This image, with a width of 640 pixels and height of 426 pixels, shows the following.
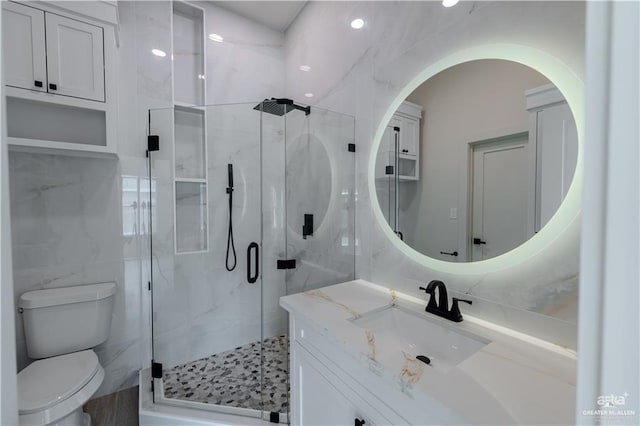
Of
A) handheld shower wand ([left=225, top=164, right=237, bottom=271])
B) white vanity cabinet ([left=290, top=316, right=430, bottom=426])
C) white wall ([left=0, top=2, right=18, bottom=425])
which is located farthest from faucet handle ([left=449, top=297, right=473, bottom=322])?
handheld shower wand ([left=225, top=164, right=237, bottom=271])

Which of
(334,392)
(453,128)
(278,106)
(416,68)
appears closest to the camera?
(334,392)

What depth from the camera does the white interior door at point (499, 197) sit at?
3.48 ft

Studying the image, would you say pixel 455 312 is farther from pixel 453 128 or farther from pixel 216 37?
pixel 216 37

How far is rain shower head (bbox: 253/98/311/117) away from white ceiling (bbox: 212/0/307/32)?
0.86m

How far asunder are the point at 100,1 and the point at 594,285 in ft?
7.97

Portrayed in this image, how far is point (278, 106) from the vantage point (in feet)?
6.96

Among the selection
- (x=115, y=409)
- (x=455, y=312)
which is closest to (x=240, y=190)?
(x=115, y=409)

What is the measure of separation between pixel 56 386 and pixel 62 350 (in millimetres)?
399

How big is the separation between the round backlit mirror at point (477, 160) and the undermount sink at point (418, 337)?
0.31 meters

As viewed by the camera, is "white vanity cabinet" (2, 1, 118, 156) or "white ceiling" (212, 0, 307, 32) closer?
"white vanity cabinet" (2, 1, 118, 156)

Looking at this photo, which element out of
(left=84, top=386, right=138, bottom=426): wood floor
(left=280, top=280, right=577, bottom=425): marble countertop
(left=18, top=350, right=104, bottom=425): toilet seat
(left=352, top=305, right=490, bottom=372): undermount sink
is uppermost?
(left=280, top=280, right=577, bottom=425): marble countertop

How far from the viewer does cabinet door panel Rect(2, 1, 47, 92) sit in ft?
4.59

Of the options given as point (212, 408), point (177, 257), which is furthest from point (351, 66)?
point (212, 408)

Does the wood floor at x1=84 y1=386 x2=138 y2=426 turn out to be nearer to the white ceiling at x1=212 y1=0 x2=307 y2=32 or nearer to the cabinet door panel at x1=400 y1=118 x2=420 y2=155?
the cabinet door panel at x1=400 y1=118 x2=420 y2=155
